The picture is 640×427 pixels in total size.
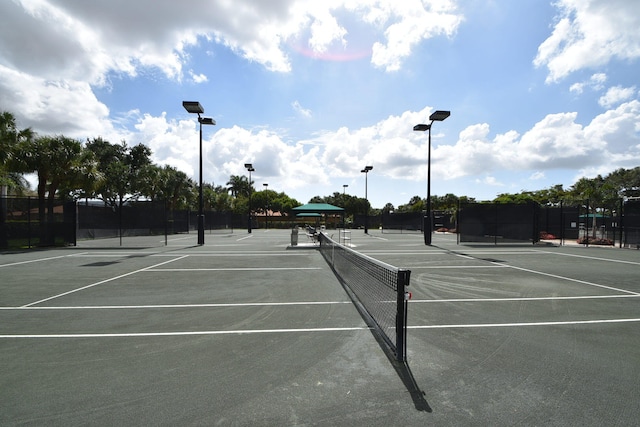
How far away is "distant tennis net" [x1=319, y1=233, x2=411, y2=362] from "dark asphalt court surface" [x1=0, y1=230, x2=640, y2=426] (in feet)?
0.84

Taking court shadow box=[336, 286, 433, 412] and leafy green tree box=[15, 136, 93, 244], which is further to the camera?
leafy green tree box=[15, 136, 93, 244]

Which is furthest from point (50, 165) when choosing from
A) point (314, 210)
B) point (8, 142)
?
point (314, 210)

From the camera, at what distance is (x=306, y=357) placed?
431 cm

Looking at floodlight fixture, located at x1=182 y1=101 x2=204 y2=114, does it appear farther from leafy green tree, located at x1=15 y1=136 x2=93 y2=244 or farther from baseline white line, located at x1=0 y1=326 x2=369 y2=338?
baseline white line, located at x1=0 y1=326 x2=369 y2=338

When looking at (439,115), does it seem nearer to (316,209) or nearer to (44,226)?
(316,209)

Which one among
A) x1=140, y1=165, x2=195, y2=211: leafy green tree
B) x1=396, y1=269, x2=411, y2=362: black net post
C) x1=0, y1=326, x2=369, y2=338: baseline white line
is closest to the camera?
x1=396, y1=269, x2=411, y2=362: black net post

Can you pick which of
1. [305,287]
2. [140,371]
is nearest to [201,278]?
[305,287]

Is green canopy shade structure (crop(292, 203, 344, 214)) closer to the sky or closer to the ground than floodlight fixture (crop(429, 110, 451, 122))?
closer to the ground

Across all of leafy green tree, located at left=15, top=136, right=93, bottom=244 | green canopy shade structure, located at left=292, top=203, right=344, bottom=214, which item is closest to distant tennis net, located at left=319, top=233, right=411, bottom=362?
leafy green tree, located at left=15, top=136, right=93, bottom=244

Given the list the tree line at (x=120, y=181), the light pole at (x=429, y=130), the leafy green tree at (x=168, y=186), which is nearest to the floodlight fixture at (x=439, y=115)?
the light pole at (x=429, y=130)

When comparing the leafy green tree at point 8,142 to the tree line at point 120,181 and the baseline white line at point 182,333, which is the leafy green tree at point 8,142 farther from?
the baseline white line at point 182,333

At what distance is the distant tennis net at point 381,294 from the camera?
4113 mm

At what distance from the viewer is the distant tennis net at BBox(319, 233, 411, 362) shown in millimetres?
4113

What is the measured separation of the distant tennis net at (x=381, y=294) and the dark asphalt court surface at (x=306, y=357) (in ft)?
0.84
